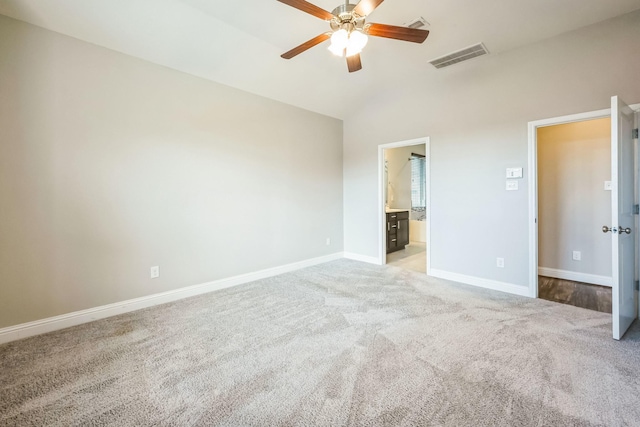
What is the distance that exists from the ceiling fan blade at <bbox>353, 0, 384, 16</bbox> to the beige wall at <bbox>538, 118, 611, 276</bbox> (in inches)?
141

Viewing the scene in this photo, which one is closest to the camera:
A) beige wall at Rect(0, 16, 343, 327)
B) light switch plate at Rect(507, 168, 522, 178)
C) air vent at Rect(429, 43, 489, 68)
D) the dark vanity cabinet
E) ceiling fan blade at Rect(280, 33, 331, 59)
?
ceiling fan blade at Rect(280, 33, 331, 59)

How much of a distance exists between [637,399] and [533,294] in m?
1.71

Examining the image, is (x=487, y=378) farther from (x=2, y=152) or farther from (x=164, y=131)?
(x=2, y=152)

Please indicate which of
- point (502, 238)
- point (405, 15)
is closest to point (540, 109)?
point (502, 238)

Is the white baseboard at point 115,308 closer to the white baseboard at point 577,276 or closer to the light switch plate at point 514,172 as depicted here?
the light switch plate at point 514,172

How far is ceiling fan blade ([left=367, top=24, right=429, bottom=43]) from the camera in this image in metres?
1.98

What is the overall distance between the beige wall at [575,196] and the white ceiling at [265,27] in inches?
61.5

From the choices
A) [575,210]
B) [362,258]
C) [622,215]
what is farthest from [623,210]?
[362,258]

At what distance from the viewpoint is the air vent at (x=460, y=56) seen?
3.04 metres

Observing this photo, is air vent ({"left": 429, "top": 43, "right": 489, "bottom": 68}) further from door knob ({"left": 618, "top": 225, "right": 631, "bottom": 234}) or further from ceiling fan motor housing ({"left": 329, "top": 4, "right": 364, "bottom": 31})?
door knob ({"left": 618, "top": 225, "right": 631, "bottom": 234})

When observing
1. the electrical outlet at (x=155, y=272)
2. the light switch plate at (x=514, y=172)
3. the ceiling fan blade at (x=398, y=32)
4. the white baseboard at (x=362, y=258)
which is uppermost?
the ceiling fan blade at (x=398, y=32)

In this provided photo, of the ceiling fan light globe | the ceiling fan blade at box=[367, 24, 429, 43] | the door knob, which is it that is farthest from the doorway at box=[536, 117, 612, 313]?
the ceiling fan light globe

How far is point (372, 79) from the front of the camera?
3926 millimetres

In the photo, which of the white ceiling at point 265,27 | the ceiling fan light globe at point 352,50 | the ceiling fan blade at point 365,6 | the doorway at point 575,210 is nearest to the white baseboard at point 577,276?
the doorway at point 575,210
